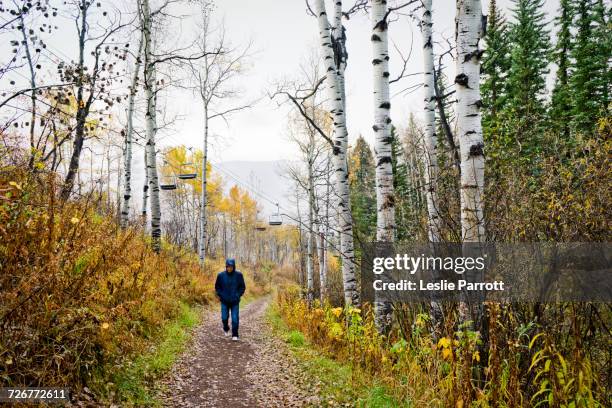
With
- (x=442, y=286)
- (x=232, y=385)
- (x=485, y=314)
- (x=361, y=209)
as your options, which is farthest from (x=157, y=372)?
(x=361, y=209)

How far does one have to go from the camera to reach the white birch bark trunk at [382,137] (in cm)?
→ 570

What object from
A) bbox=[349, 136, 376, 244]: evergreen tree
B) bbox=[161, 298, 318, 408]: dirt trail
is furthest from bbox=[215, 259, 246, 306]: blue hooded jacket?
bbox=[349, 136, 376, 244]: evergreen tree

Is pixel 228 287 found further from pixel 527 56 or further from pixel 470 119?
pixel 527 56

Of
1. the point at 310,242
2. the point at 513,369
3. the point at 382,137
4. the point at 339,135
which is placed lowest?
the point at 513,369

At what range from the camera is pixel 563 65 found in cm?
2150

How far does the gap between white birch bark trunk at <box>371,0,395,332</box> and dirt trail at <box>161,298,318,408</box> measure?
1725 millimetres

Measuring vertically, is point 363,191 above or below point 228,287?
above

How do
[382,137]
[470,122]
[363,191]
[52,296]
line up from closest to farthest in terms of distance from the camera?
1. [470,122]
2. [52,296]
3. [382,137]
4. [363,191]

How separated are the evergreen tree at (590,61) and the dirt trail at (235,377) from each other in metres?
20.6

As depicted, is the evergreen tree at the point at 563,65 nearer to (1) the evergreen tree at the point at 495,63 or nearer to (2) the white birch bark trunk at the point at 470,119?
(1) the evergreen tree at the point at 495,63

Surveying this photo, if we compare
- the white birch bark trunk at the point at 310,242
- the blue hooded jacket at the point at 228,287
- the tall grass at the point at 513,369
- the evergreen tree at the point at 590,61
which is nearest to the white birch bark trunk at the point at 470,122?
the tall grass at the point at 513,369

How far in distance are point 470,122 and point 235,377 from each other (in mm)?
4866

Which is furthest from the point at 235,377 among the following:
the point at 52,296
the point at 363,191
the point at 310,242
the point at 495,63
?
the point at 363,191

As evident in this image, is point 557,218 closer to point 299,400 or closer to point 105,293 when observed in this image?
point 299,400
